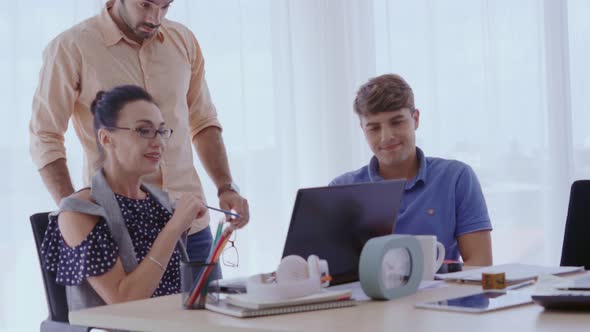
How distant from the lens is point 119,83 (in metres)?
2.40

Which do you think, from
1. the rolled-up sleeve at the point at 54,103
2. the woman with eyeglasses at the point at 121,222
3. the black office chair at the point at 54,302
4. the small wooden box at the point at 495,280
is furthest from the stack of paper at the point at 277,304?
the rolled-up sleeve at the point at 54,103

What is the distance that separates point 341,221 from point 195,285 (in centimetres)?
33

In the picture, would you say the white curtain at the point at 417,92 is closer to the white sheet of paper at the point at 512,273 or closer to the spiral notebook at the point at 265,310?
the white sheet of paper at the point at 512,273

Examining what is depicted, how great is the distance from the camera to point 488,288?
162 centimetres

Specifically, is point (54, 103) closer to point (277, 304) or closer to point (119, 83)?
point (119, 83)

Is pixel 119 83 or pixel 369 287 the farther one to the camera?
pixel 119 83

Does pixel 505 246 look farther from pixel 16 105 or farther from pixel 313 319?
pixel 313 319

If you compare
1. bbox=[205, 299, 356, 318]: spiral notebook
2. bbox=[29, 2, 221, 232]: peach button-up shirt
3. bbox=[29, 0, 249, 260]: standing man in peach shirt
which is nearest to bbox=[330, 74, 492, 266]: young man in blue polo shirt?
bbox=[29, 0, 249, 260]: standing man in peach shirt

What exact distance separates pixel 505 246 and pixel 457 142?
1.70ft

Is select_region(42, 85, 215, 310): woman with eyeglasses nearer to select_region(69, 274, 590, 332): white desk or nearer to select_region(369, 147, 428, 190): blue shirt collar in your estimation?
select_region(69, 274, 590, 332): white desk

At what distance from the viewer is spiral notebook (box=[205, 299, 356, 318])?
4.47ft

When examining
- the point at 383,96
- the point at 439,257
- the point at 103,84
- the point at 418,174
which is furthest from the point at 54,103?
the point at 439,257

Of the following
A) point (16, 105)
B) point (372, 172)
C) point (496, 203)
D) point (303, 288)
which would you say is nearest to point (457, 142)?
point (496, 203)

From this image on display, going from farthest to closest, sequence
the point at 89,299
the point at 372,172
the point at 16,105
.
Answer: the point at 16,105 < the point at 372,172 < the point at 89,299
